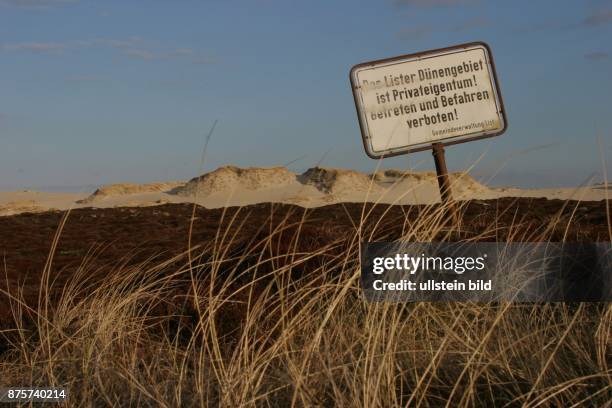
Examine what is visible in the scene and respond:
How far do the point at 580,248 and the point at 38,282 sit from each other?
4.37 meters

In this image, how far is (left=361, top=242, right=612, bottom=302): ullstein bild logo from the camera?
5.41 metres

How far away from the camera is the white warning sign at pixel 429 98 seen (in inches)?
318

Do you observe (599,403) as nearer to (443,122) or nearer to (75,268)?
(443,122)

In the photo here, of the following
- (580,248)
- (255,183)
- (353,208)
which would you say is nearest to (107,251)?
(353,208)

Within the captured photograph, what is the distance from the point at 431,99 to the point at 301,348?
3.55 meters

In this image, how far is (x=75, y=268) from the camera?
7.60 meters

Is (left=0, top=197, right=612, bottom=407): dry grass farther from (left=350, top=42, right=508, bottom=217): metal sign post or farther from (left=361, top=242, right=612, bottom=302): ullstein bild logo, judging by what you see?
(left=350, top=42, right=508, bottom=217): metal sign post

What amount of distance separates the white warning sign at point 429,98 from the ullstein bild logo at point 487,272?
86.7 inches

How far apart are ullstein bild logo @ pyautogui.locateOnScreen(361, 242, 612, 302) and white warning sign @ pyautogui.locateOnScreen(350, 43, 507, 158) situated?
2.20 meters

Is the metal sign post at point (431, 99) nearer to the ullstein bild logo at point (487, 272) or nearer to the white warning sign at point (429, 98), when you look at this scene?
the white warning sign at point (429, 98)

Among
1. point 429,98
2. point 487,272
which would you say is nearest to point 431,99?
point 429,98

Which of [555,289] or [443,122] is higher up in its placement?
[443,122]

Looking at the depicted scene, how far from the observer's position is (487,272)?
583 centimetres

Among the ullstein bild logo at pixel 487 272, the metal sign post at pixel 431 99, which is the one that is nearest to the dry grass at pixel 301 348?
the ullstein bild logo at pixel 487 272
